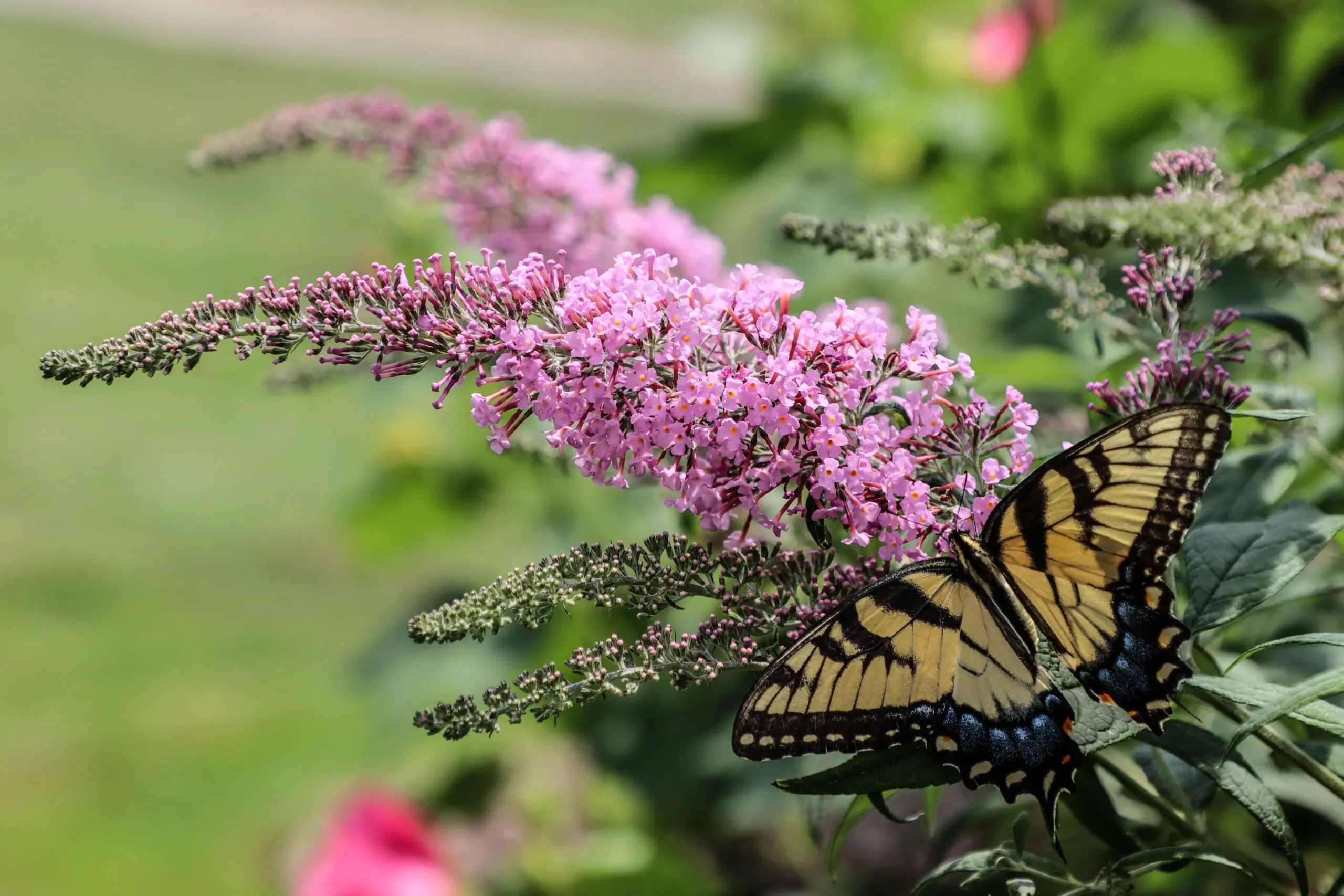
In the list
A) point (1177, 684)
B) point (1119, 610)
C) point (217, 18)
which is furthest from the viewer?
point (217, 18)

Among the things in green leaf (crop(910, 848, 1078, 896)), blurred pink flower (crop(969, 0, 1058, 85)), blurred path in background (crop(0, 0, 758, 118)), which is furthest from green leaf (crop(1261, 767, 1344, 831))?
blurred path in background (crop(0, 0, 758, 118))

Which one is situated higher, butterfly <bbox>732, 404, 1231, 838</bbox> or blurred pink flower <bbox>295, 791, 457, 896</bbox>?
blurred pink flower <bbox>295, 791, 457, 896</bbox>

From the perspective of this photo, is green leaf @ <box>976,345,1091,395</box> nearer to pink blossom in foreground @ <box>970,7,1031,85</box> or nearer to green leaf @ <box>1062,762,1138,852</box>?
green leaf @ <box>1062,762,1138,852</box>

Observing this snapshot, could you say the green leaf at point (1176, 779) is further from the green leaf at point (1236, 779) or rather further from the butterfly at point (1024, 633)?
the butterfly at point (1024, 633)

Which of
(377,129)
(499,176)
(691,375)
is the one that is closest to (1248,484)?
(691,375)

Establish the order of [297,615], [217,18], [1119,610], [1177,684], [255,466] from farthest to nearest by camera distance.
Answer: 1. [217,18]
2. [255,466]
3. [297,615]
4. [1119,610]
5. [1177,684]

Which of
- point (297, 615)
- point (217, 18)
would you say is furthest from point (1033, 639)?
point (217, 18)

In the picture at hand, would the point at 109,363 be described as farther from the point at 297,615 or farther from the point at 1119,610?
the point at 297,615
